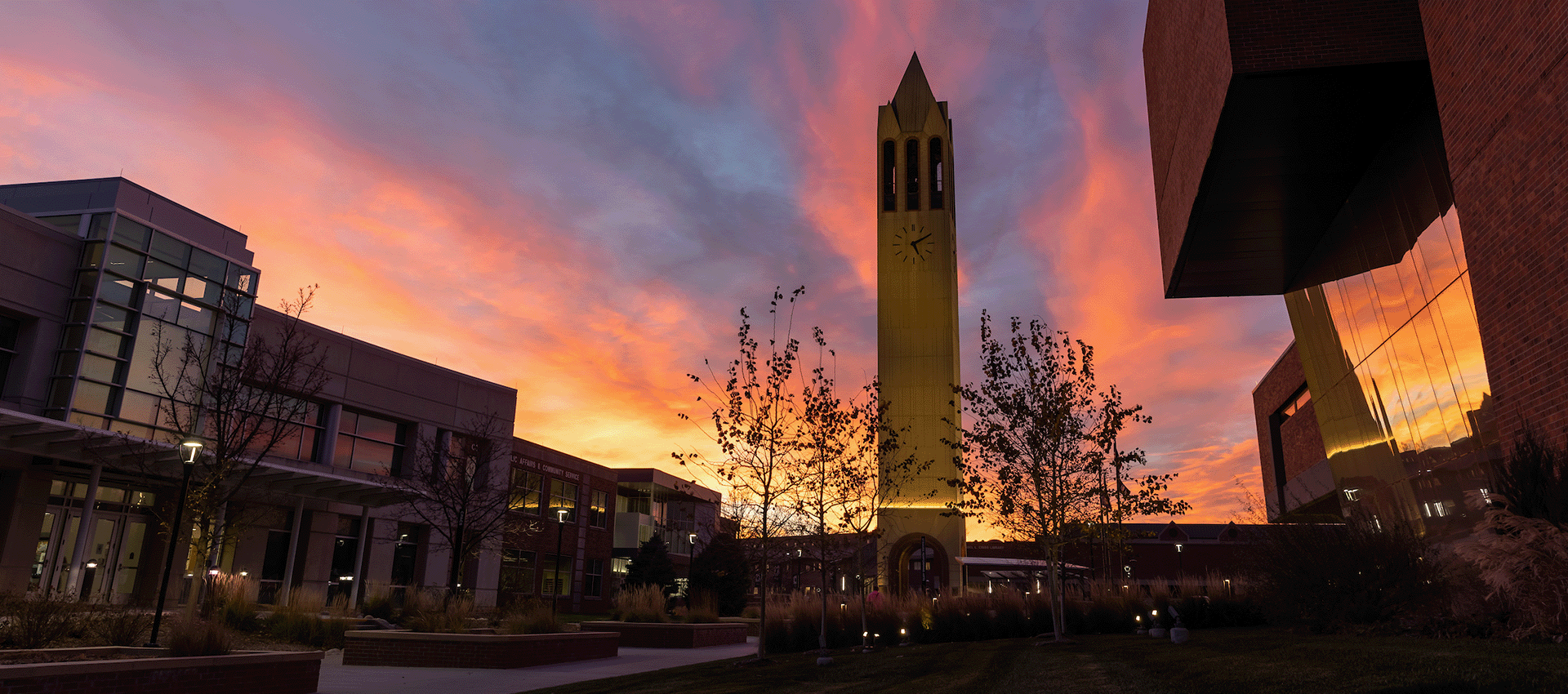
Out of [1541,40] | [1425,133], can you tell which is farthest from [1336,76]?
[1541,40]

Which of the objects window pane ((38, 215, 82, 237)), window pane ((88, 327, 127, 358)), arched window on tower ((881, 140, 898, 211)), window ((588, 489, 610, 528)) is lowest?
window ((588, 489, 610, 528))

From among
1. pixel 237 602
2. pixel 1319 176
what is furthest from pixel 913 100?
pixel 237 602

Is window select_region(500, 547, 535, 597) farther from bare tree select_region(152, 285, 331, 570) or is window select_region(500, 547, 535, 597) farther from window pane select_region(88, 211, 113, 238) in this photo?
window pane select_region(88, 211, 113, 238)

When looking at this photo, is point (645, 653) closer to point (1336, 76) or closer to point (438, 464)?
point (438, 464)

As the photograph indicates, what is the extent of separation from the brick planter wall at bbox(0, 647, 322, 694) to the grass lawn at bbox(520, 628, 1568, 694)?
3.99m

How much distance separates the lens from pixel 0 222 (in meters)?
23.9

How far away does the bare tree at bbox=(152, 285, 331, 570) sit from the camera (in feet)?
66.6

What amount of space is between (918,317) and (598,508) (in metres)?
24.6

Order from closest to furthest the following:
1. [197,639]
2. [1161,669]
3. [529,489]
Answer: [1161,669] < [197,639] < [529,489]

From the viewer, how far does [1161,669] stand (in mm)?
11117

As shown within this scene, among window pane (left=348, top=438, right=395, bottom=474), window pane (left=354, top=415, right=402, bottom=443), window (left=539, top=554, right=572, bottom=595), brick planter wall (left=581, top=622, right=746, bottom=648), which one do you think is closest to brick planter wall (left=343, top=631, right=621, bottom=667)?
brick planter wall (left=581, top=622, right=746, bottom=648)

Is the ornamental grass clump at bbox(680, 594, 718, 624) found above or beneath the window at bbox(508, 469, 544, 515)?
beneath

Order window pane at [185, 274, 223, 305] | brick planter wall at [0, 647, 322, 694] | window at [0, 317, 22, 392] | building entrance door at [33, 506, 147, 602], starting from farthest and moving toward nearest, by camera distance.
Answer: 1. window pane at [185, 274, 223, 305]
2. building entrance door at [33, 506, 147, 602]
3. window at [0, 317, 22, 392]
4. brick planter wall at [0, 647, 322, 694]

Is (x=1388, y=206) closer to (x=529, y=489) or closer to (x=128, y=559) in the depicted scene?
(x=128, y=559)
